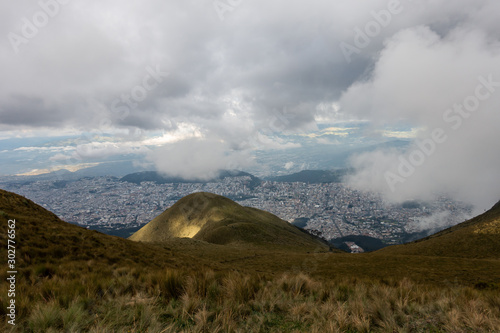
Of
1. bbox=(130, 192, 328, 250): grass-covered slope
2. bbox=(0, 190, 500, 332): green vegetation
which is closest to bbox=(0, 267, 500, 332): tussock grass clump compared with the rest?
bbox=(0, 190, 500, 332): green vegetation

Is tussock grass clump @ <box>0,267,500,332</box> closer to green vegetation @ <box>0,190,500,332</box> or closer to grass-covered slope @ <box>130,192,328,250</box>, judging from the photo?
green vegetation @ <box>0,190,500,332</box>

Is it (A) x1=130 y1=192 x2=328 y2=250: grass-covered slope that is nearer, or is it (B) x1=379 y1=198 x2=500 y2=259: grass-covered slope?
(B) x1=379 y1=198 x2=500 y2=259: grass-covered slope

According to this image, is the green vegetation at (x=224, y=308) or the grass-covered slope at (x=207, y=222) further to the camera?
the grass-covered slope at (x=207, y=222)

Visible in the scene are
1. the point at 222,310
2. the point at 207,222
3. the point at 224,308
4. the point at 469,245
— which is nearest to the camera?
the point at 222,310

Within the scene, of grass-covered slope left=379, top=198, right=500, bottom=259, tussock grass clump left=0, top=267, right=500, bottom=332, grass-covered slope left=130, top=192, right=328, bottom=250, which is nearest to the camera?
tussock grass clump left=0, top=267, right=500, bottom=332

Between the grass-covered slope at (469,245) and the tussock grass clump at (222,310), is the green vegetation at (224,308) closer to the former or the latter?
the tussock grass clump at (222,310)

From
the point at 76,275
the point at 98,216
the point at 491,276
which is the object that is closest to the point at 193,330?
the point at 76,275

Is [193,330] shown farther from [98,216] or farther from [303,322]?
[98,216]

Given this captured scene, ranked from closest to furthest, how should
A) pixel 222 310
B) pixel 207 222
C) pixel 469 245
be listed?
pixel 222 310, pixel 469 245, pixel 207 222

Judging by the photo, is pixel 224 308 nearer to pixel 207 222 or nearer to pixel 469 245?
pixel 469 245

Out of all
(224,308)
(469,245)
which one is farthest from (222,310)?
(469,245)

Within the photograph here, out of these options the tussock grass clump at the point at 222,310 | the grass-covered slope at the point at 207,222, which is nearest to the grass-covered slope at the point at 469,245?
the grass-covered slope at the point at 207,222

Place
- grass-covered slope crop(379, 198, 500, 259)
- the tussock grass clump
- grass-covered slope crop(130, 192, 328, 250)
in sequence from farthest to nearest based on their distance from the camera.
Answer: grass-covered slope crop(130, 192, 328, 250)
grass-covered slope crop(379, 198, 500, 259)
the tussock grass clump

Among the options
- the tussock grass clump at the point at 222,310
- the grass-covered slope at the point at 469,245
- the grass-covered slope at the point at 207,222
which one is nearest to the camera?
the tussock grass clump at the point at 222,310
